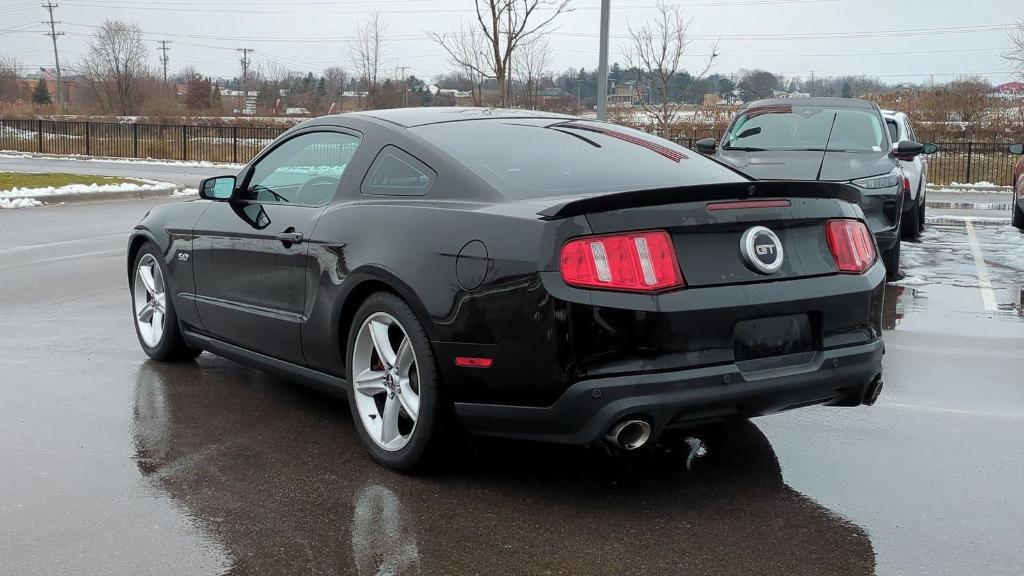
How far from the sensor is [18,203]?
18.7 metres

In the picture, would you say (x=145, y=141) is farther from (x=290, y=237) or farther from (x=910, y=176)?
(x=290, y=237)

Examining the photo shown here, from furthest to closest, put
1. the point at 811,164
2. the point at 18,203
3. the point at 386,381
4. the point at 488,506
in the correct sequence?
the point at 18,203
the point at 811,164
the point at 386,381
the point at 488,506

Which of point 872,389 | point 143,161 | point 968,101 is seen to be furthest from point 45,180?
point 968,101

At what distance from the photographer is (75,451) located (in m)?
4.84

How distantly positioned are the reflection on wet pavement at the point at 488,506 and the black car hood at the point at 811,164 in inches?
210

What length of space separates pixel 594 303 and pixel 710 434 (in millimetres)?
1571

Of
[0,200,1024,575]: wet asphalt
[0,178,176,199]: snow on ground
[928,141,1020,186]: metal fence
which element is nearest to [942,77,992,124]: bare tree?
[928,141,1020,186]: metal fence

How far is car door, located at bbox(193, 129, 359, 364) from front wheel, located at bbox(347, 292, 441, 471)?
0.51m

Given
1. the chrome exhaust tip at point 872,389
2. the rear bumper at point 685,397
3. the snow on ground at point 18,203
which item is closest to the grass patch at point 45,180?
the snow on ground at point 18,203

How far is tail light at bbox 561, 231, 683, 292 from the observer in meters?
3.86

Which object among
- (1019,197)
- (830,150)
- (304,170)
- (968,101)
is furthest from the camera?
(968,101)

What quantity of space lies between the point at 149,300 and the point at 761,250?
4216 millimetres

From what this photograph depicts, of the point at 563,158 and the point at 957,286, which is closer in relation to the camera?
the point at 563,158

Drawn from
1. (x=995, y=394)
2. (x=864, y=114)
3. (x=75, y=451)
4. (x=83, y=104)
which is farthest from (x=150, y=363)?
(x=83, y=104)
